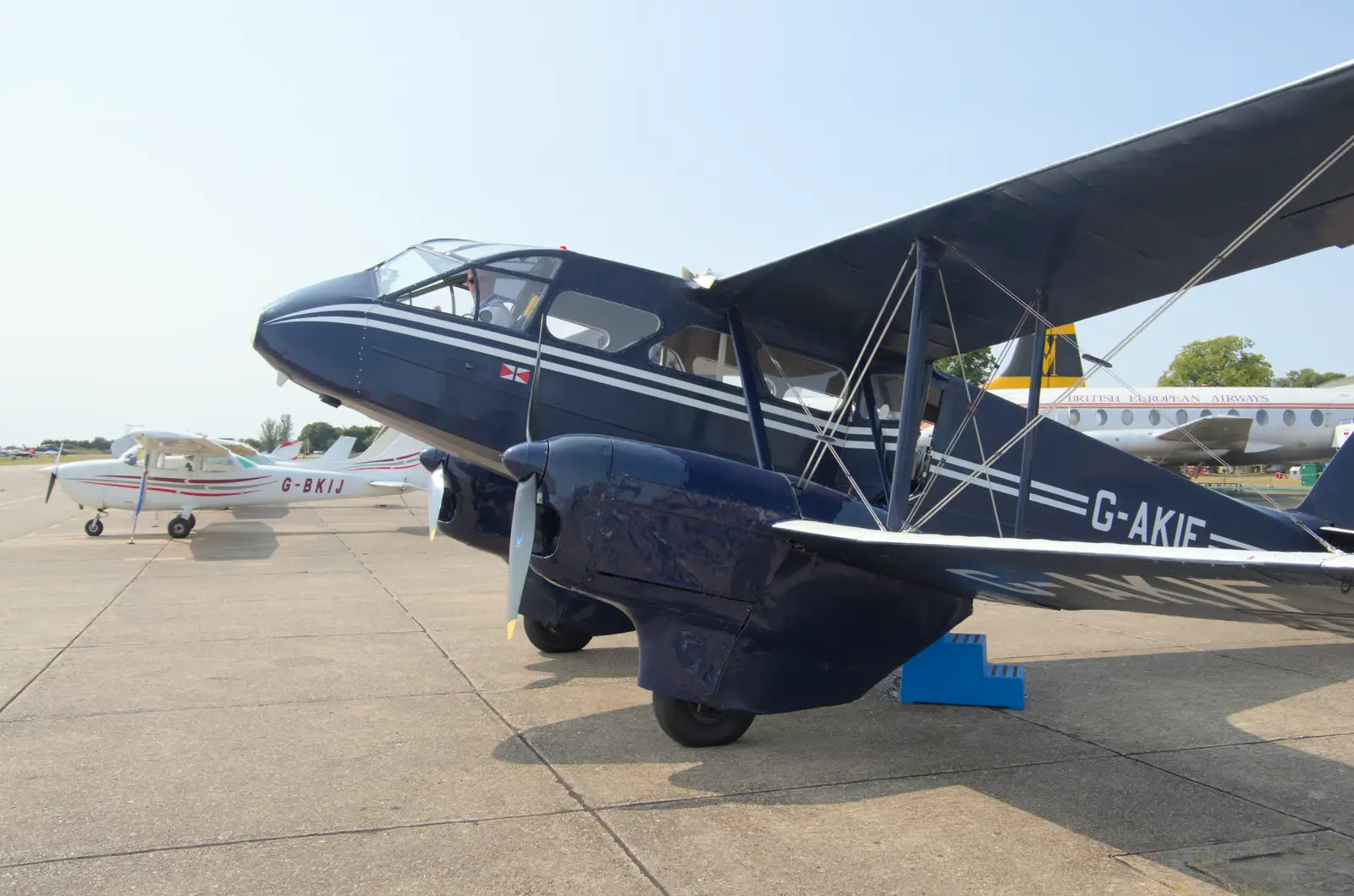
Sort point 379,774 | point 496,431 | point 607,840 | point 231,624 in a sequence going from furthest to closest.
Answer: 1. point 231,624
2. point 496,431
3. point 379,774
4. point 607,840

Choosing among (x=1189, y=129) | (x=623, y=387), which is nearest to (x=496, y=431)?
(x=623, y=387)

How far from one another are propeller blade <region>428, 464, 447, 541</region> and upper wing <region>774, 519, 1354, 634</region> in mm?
3120

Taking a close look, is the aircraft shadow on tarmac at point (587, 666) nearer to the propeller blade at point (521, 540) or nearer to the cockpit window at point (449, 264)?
the propeller blade at point (521, 540)

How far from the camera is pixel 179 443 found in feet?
67.3

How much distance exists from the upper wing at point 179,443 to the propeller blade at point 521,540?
1796 cm

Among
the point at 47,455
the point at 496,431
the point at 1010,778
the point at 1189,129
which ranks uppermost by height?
the point at 1189,129

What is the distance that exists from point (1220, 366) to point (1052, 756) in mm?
80205

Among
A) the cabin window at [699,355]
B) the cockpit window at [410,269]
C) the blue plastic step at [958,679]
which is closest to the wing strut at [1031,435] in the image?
the blue plastic step at [958,679]

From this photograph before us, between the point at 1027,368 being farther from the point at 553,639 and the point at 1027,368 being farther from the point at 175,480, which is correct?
the point at 553,639

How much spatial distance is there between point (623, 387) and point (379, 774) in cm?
300

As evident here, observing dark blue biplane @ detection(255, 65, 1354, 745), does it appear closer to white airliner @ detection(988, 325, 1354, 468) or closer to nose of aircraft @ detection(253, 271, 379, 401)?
nose of aircraft @ detection(253, 271, 379, 401)

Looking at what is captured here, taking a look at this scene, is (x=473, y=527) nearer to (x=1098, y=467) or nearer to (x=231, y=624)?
(x=231, y=624)

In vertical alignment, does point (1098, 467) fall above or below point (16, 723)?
above

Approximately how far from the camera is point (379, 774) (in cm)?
474
